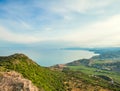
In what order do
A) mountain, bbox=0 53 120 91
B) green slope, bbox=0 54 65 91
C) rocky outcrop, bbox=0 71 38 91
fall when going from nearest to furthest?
rocky outcrop, bbox=0 71 38 91 < mountain, bbox=0 53 120 91 < green slope, bbox=0 54 65 91

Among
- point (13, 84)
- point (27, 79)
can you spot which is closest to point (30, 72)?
point (27, 79)

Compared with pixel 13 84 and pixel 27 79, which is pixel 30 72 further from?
pixel 13 84

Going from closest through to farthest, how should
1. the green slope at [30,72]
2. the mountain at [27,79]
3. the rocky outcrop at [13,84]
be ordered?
the rocky outcrop at [13,84]
the mountain at [27,79]
the green slope at [30,72]

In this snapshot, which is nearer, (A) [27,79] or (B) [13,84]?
(B) [13,84]

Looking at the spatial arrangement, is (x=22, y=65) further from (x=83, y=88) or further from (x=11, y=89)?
(x=83, y=88)

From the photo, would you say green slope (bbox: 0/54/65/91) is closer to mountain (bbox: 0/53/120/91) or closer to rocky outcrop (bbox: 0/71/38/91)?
mountain (bbox: 0/53/120/91)

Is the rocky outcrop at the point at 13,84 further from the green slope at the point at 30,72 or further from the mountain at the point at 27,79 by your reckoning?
the green slope at the point at 30,72

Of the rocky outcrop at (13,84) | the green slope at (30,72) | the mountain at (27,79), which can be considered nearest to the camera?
the rocky outcrop at (13,84)

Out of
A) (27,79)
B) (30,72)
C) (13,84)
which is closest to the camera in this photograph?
(13,84)

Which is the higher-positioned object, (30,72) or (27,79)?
(30,72)

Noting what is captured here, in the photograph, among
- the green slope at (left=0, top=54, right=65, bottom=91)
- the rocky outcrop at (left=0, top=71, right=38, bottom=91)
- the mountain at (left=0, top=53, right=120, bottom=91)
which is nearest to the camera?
the rocky outcrop at (left=0, top=71, right=38, bottom=91)

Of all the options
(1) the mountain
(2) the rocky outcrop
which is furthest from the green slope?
(2) the rocky outcrop

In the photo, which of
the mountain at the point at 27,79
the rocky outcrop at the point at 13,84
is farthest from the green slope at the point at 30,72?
the rocky outcrop at the point at 13,84

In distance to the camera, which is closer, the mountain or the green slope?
the mountain
